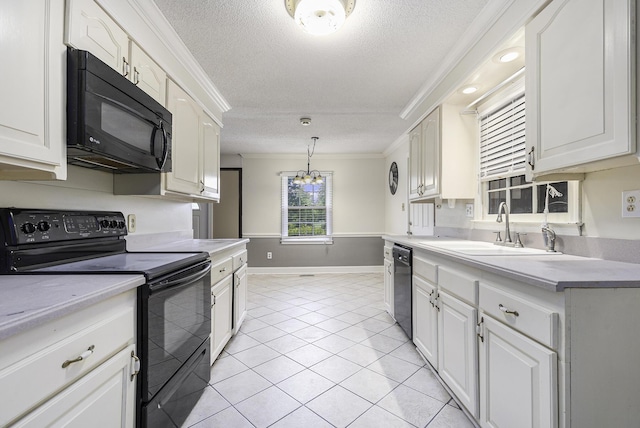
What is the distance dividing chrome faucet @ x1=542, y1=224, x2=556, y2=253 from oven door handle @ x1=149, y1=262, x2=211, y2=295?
204 centimetres

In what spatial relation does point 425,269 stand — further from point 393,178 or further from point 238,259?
point 393,178

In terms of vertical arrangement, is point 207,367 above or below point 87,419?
below

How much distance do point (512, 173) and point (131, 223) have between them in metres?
2.76

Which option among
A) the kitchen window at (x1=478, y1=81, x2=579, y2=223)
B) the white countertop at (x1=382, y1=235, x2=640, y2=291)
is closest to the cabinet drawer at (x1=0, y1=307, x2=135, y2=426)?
the white countertop at (x1=382, y1=235, x2=640, y2=291)

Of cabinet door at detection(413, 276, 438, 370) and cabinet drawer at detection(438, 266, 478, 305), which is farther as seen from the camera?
cabinet door at detection(413, 276, 438, 370)

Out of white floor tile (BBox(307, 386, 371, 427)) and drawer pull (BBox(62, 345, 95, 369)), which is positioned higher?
drawer pull (BBox(62, 345, 95, 369))

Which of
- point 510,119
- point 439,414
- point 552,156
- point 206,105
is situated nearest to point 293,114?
point 206,105

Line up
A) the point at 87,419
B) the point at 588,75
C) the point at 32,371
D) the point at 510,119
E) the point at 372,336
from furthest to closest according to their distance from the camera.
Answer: the point at 372,336, the point at 510,119, the point at 588,75, the point at 87,419, the point at 32,371

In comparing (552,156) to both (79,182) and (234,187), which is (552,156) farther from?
(234,187)

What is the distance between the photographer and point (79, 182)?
1674 millimetres

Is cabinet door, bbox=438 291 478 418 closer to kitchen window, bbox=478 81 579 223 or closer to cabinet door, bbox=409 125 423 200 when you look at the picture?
kitchen window, bbox=478 81 579 223

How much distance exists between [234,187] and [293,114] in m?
2.99

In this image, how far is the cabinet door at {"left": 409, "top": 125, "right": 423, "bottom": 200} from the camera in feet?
10.3

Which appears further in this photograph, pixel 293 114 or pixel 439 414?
pixel 293 114
